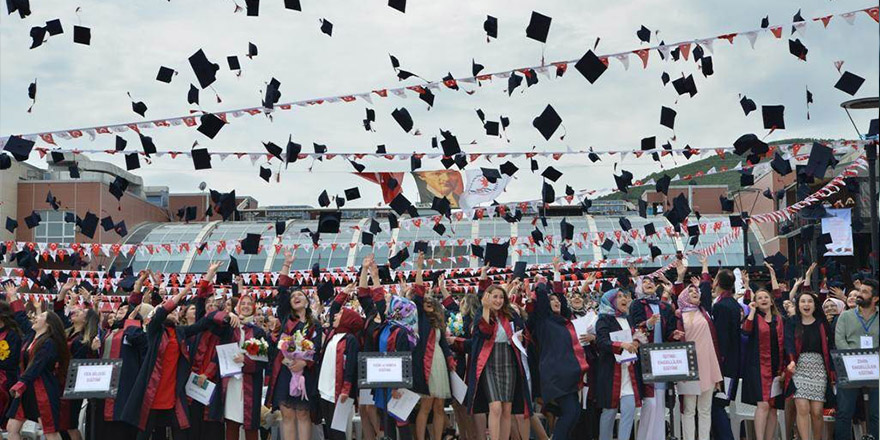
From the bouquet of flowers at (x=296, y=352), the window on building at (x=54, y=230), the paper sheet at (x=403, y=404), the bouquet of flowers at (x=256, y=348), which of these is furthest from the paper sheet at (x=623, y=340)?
the window on building at (x=54, y=230)

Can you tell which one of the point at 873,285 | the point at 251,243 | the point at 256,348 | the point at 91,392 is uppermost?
the point at 251,243

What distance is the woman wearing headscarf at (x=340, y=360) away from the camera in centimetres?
1027

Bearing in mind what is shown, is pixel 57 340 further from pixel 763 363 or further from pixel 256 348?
pixel 763 363

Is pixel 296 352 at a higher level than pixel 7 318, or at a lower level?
lower

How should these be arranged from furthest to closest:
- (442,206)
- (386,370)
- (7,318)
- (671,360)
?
(442,206), (7,318), (671,360), (386,370)

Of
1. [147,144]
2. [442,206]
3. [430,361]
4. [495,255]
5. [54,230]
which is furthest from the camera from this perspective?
[54,230]

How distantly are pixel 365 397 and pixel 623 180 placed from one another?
690 cm

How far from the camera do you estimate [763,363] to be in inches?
424

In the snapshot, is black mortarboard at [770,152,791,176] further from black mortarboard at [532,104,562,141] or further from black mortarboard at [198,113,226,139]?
black mortarboard at [198,113,226,139]

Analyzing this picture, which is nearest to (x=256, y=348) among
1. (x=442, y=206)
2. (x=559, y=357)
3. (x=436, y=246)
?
(x=559, y=357)

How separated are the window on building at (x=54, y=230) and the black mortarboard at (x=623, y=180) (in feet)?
144

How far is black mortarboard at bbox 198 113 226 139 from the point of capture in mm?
12672

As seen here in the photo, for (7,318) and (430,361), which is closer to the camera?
(7,318)

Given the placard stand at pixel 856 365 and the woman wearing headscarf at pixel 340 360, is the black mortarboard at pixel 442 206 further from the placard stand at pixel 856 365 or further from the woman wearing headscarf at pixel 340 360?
the placard stand at pixel 856 365
